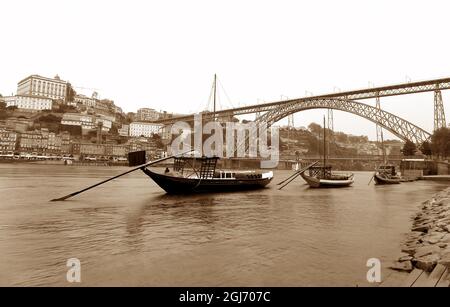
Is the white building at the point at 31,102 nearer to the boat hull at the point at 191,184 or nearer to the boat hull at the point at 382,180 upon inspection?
the boat hull at the point at 191,184

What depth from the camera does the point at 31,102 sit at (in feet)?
364

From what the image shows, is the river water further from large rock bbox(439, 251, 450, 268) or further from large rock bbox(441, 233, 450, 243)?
large rock bbox(439, 251, 450, 268)

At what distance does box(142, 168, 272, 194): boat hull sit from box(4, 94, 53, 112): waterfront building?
365 ft

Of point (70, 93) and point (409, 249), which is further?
point (70, 93)

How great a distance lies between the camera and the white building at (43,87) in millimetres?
116250

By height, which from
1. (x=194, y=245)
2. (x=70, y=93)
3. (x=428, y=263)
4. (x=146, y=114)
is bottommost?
(x=194, y=245)

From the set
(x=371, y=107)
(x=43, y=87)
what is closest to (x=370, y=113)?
(x=371, y=107)

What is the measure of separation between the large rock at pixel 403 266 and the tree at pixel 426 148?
163 feet

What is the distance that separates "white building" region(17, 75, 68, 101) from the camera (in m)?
116

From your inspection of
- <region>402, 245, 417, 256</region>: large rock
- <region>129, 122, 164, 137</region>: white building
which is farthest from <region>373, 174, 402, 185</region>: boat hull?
<region>129, 122, 164, 137</region>: white building

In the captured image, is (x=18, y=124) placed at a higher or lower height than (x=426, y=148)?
higher

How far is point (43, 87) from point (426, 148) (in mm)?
127702

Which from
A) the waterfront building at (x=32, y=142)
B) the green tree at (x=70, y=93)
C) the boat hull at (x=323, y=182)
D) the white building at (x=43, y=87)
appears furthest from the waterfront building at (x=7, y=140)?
the boat hull at (x=323, y=182)

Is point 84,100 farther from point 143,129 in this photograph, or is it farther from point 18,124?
point 18,124
